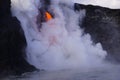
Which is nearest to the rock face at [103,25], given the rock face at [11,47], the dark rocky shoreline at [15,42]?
the dark rocky shoreline at [15,42]

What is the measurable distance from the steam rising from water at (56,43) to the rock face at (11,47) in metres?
4.26

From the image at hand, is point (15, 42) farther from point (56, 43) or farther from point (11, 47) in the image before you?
point (56, 43)

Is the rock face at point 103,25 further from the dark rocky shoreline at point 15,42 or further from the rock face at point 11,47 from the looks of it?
the rock face at point 11,47

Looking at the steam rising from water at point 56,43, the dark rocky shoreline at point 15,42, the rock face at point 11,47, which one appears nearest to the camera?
the rock face at point 11,47

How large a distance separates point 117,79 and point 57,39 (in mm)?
20877

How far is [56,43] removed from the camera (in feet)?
169

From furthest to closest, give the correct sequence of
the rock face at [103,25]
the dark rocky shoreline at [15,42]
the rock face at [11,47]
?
the rock face at [103,25] < the dark rocky shoreline at [15,42] < the rock face at [11,47]

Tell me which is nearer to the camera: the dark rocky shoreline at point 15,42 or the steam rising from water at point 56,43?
the dark rocky shoreline at point 15,42

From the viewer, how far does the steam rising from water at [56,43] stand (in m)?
46.6

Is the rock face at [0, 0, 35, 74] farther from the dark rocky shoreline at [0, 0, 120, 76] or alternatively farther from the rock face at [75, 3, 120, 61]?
the rock face at [75, 3, 120, 61]

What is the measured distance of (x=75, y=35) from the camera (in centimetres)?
5481

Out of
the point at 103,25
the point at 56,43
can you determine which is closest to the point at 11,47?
the point at 56,43

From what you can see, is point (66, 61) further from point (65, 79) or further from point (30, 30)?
point (65, 79)

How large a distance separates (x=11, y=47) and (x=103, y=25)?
2519 cm
